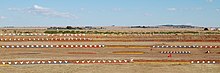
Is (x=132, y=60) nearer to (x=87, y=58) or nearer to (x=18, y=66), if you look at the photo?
(x=87, y=58)

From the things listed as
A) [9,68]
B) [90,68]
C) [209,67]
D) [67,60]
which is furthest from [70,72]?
[209,67]

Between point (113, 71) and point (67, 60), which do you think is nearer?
point (113, 71)

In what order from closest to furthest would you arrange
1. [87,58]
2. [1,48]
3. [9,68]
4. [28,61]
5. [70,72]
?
[70,72], [9,68], [28,61], [87,58], [1,48]

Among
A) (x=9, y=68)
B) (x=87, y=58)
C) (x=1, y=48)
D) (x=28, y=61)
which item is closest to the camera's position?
(x=9, y=68)

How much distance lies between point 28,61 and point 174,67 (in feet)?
33.7

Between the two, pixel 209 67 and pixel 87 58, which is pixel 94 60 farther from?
pixel 209 67

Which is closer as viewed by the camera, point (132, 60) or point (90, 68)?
point (90, 68)

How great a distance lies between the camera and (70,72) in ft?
78.1

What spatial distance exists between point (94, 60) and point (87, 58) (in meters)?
1.50

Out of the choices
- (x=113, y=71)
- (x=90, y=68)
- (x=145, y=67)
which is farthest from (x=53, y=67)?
(x=145, y=67)

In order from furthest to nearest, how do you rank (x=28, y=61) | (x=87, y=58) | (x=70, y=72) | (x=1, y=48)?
(x=1, y=48)
(x=87, y=58)
(x=28, y=61)
(x=70, y=72)

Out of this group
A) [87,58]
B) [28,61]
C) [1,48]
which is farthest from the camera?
[1,48]

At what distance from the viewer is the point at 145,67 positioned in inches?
1038

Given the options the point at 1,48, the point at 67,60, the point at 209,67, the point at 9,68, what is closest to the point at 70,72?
the point at 9,68
